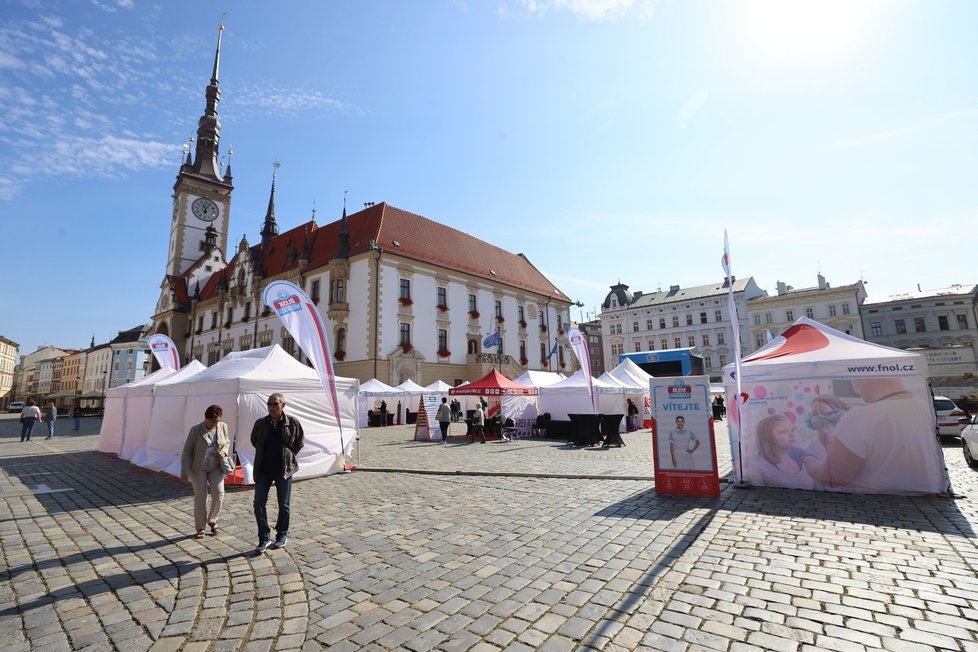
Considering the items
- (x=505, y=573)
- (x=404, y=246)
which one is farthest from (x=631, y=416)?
(x=404, y=246)

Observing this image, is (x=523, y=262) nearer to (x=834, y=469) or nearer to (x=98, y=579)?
(x=834, y=469)

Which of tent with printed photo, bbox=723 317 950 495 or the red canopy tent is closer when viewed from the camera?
tent with printed photo, bbox=723 317 950 495

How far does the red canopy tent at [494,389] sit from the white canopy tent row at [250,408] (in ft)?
25.5

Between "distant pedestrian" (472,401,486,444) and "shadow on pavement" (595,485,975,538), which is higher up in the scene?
"distant pedestrian" (472,401,486,444)

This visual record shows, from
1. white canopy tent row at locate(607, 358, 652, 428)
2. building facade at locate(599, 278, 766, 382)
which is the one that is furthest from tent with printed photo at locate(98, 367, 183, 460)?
building facade at locate(599, 278, 766, 382)

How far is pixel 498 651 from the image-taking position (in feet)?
9.99

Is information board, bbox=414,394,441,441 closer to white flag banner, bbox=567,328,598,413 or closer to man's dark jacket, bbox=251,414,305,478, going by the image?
white flag banner, bbox=567,328,598,413

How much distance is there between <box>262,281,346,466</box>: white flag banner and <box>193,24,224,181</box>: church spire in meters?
59.9

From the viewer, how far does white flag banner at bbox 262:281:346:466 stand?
9516 millimetres

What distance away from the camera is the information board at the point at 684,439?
7.65 meters

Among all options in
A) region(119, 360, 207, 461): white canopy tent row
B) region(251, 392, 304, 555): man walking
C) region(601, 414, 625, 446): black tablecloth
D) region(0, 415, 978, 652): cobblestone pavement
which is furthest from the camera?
region(601, 414, 625, 446): black tablecloth

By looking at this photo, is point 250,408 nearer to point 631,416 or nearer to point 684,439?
point 684,439

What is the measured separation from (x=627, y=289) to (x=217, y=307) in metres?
53.2

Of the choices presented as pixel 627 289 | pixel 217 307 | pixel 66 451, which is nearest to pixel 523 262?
pixel 627 289
